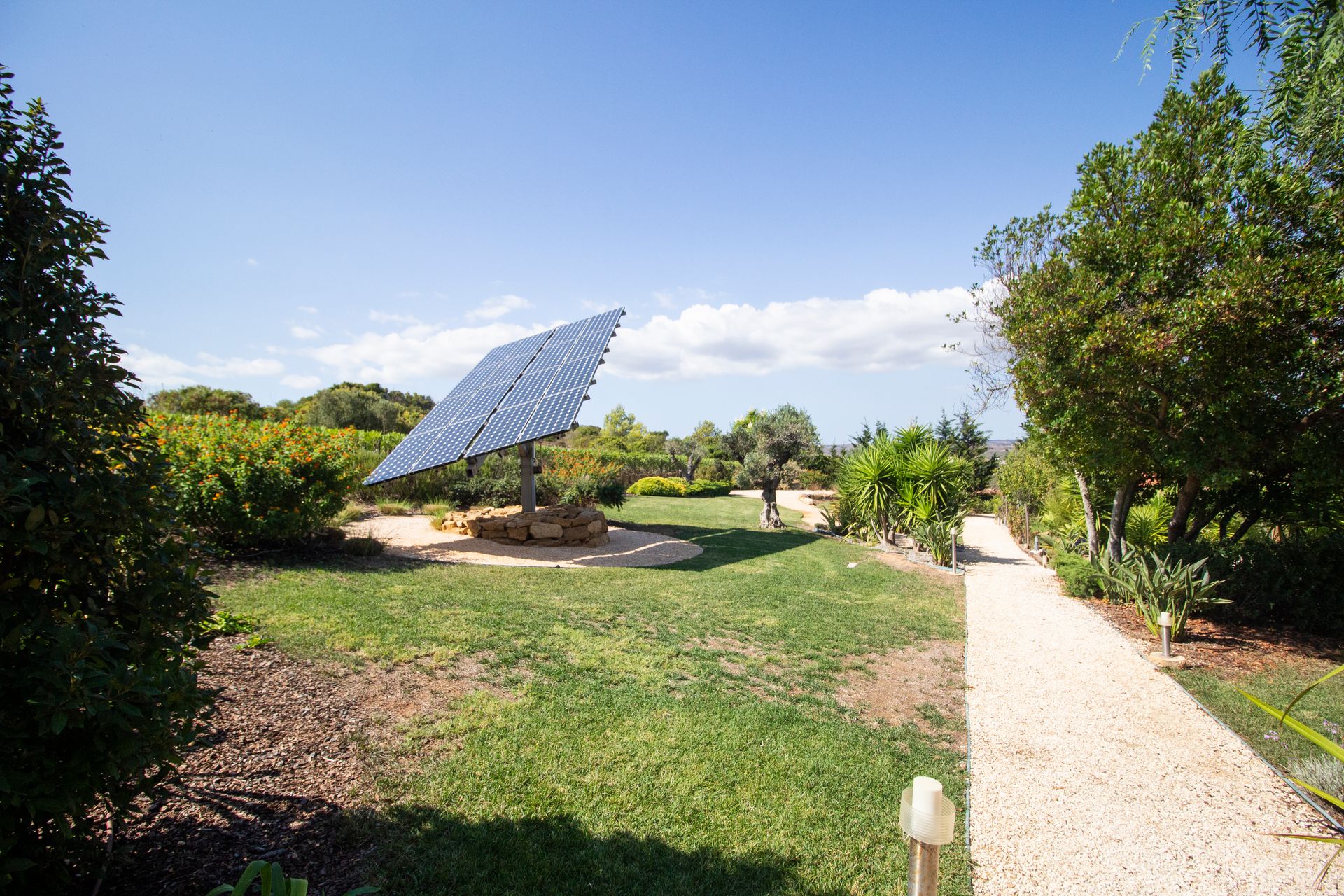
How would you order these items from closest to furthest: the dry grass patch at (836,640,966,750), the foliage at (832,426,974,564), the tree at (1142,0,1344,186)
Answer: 1. the tree at (1142,0,1344,186)
2. the dry grass patch at (836,640,966,750)
3. the foliage at (832,426,974,564)

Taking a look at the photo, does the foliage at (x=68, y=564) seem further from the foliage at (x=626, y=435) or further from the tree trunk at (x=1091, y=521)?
the foliage at (x=626, y=435)

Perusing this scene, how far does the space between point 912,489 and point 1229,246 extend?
7.80m

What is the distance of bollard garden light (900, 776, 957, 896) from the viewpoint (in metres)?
2.16

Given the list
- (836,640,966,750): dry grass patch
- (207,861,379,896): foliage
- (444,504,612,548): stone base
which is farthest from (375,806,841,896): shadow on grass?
(444,504,612,548): stone base

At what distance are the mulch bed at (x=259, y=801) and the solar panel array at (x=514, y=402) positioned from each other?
6312 mm

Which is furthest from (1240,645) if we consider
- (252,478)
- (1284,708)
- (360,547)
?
(252,478)

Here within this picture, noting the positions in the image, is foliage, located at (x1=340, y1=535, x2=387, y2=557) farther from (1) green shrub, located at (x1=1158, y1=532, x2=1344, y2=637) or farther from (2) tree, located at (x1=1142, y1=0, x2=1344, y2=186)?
(1) green shrub, located at (x1=1158, y1=532, x2=1344, y2=637)

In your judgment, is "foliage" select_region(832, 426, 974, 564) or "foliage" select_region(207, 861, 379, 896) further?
"foliage" select_region(832, 426, 974, 564)

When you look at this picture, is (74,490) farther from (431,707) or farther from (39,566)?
(431,707)

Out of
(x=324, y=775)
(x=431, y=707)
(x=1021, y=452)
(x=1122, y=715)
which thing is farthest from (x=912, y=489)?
(x=324, y=775)

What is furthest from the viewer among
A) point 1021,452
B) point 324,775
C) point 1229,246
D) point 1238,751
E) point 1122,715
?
point 1021,452

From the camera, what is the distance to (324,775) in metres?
3.63

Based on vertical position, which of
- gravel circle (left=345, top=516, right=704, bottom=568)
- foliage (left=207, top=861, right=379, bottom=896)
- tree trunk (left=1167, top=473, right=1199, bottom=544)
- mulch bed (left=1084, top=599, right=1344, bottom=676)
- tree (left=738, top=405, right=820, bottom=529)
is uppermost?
tree (left=738, top=405, right=820, bottom=529)

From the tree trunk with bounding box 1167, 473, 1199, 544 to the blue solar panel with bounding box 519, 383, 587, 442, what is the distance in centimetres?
964
